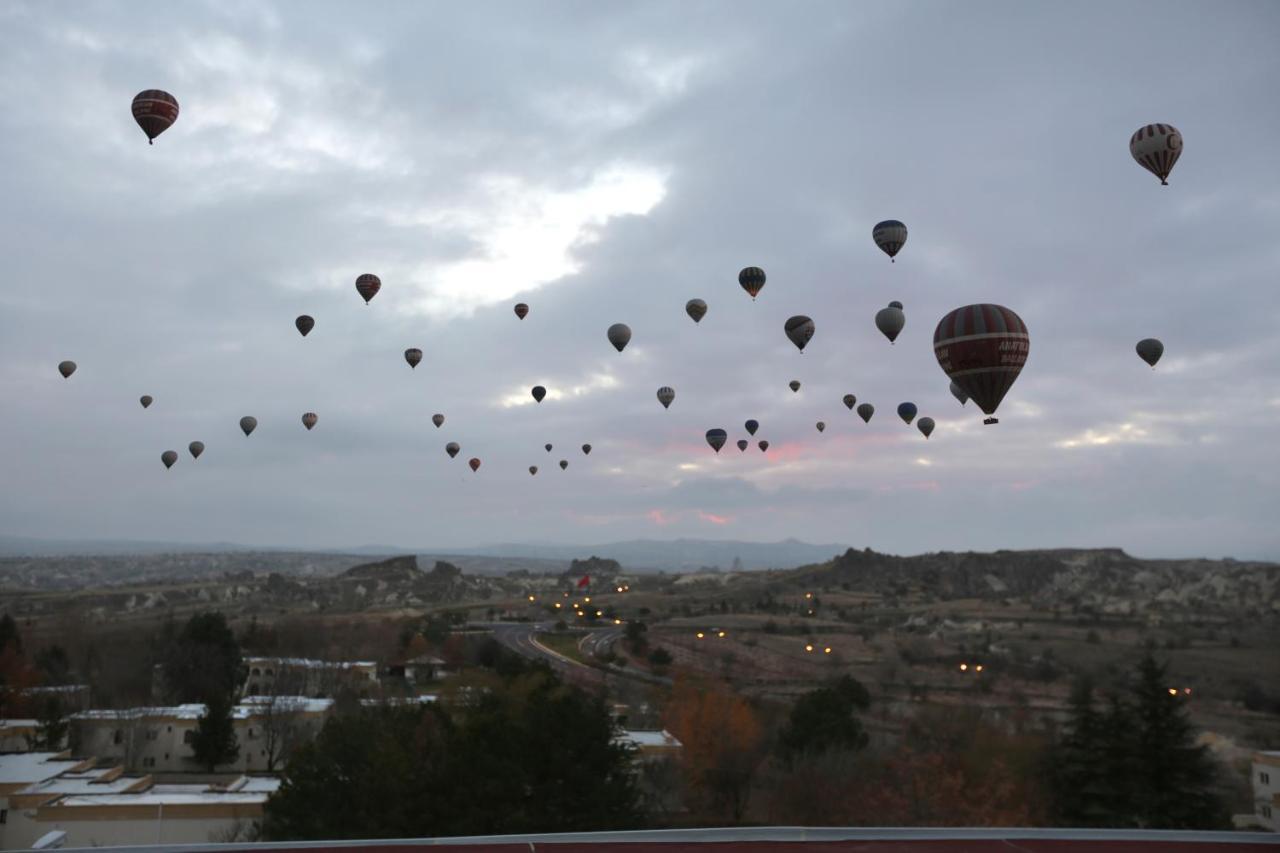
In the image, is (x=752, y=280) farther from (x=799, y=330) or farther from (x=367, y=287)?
(x=367, y=287)

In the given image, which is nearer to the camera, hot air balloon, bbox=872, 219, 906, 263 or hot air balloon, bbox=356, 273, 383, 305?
hot air balloon, bbox=872, 219, 906, 263

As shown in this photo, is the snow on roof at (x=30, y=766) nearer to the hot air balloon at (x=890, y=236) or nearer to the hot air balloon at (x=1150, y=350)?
the hot air balloon at (x=890, y=236)

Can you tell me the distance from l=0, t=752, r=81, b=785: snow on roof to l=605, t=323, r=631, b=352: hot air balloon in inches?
841

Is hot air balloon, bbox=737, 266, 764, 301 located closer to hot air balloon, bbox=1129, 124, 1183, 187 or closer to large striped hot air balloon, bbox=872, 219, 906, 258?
large striped hot air balloon, bbox=872, 219, 906, 258

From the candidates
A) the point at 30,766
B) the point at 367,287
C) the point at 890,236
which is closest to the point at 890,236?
the point at 890,236

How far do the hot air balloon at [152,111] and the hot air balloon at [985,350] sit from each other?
19915 millimetres

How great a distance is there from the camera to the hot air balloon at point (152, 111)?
23.1 meters

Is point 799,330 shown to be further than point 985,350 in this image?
Yes

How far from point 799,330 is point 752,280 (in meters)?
2.37

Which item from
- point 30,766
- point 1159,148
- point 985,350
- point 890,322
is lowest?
point 30,766

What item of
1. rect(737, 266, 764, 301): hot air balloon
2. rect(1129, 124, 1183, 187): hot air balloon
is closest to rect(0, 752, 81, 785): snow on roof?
rect(737, 266, 764, 301): hot air balloon

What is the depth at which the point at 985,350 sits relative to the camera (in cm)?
1897

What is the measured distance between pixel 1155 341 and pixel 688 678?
27.0 metres

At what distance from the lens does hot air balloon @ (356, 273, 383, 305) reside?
3131cm
